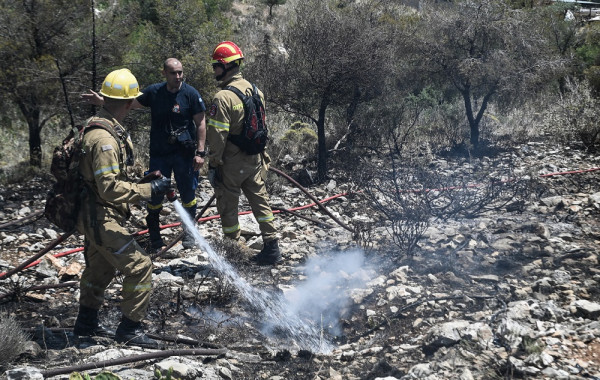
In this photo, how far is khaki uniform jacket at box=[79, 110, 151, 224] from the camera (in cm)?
339

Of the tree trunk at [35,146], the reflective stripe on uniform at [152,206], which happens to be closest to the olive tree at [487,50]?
the reflective stripe on uniform at [152,206]

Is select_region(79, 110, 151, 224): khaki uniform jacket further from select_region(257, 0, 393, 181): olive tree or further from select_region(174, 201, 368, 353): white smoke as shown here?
select_region(257, 0, 393, 181): olive tree

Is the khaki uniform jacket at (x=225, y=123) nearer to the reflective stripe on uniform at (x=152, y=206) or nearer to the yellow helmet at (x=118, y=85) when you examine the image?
the reflective stripe on uniform at (x=152, y=206)

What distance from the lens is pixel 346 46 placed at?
8867mm

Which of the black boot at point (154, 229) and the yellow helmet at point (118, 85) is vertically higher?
the yellow helmet at point (118, 85)

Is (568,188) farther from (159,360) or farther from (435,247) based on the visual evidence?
(159,360)

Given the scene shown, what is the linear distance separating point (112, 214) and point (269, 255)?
224 cm

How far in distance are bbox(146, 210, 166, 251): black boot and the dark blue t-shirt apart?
Result: 669 millimetres

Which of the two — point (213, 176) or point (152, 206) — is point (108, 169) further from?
point (152, 206)

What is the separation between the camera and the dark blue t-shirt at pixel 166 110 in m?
5.43

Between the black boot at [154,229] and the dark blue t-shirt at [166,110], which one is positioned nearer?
the dark blue t-shirt at [166,110]

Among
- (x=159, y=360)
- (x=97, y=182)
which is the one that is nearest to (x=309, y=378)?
(x=159, y=360)

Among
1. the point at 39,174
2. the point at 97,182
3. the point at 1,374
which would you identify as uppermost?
the point at 97,182

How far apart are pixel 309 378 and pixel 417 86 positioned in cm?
852
